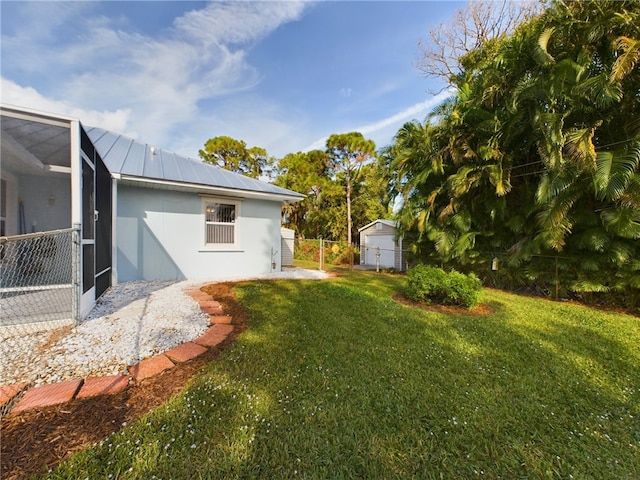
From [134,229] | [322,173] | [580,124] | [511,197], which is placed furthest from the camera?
[322,173]

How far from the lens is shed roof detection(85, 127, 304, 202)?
603 centimetres

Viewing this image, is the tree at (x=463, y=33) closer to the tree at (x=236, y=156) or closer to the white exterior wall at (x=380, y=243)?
the white exterior wall at (x=380, y=243)

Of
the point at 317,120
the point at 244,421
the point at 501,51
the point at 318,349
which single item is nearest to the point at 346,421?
the point at 244,421

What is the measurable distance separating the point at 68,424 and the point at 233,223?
20.3ft

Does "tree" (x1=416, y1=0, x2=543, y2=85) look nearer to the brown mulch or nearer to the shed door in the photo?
the shed door

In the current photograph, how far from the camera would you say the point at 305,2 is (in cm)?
648

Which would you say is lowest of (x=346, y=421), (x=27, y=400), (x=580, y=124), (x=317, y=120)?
(x=346, y=421)

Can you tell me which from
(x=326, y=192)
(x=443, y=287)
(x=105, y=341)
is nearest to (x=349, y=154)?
(x=326, y=192)

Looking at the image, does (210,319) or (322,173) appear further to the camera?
(322,173)

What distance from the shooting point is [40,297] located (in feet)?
13.4

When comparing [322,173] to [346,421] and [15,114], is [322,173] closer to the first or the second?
[15,114]

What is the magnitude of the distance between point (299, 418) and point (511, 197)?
7951mm

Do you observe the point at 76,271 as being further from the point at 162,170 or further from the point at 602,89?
the point at 602,89

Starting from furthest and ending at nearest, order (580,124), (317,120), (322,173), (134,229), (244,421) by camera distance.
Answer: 1. (322,173)
2. (317,120)
3. (134,229)
4. (580,124)
5. (244,421)
